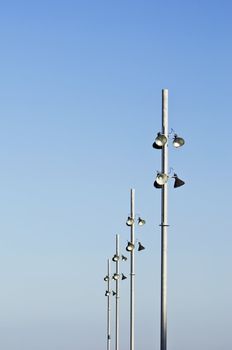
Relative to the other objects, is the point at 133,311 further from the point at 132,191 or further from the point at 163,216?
the point at 163,216

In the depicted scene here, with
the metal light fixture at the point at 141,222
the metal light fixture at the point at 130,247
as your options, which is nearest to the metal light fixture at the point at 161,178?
the metal light fixture at the point at 141,222

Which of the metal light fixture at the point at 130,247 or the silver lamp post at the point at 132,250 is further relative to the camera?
the metal light fixture at the point at 130,247

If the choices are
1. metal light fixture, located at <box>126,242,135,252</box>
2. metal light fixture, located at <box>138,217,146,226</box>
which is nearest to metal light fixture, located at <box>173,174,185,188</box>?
metal light fixture, located at <box>138,217,146,226</box>

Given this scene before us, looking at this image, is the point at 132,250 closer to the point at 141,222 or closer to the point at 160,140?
the point at 141,222

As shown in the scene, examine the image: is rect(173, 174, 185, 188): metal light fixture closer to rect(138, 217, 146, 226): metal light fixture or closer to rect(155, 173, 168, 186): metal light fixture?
rect(155, 173, 168, 186): metal light fixture

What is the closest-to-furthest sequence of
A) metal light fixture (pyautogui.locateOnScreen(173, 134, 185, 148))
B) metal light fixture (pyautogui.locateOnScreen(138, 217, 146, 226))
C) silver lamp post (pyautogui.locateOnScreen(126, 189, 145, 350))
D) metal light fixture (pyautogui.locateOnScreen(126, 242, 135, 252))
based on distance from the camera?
1. metal light fixture (pyautogui.locateOnScreen(173, 134, 185, 148))
2. metal light fixture (pyautogui.locateOnScreen(138, 217, 146, 226))
3. silver lamp post (pyautogui.locateOnScreen(126, 189, 145, 350))
4. metal light fixture (pyautogui.locateOnScreen(126, 242, 135, 252))

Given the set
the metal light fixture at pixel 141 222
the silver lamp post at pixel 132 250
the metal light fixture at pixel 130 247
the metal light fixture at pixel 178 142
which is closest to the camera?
the metal light fixture at pixel 178 142

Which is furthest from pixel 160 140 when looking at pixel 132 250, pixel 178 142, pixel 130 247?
pixel 132 250

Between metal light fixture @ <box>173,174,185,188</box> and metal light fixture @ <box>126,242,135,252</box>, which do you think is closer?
metal light fixture @ <box>173,174,185,188</box>

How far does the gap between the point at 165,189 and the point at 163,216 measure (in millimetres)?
808

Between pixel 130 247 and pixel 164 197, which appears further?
pixel 130 247

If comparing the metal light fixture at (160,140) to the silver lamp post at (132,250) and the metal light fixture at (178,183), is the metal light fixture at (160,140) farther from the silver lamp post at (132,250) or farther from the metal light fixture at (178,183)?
the silver lamp post at (132,250)

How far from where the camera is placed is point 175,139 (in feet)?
110

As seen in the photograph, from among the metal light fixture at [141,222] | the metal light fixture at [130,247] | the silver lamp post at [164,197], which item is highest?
the metal light fixture at [141,222]
